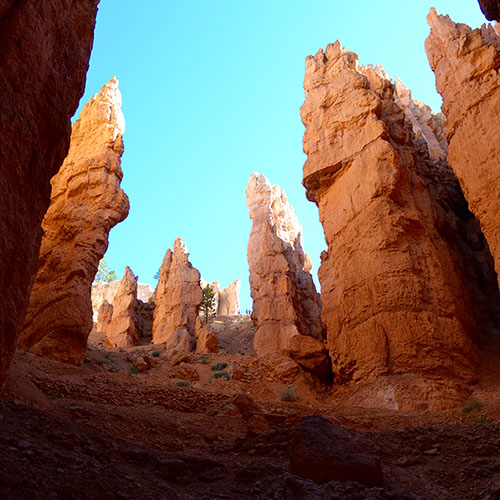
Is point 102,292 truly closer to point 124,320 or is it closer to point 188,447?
point 124,320

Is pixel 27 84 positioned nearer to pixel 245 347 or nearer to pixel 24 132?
pixel 24 132

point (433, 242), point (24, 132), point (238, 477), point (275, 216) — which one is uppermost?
point (275, 216)

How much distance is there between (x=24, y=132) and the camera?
5.45 metres

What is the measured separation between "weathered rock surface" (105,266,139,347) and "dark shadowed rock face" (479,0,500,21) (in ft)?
118

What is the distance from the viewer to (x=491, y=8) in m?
10.6

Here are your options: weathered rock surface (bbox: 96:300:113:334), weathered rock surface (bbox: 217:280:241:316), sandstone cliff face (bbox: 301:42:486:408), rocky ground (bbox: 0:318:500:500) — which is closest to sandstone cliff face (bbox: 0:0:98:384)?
rocky ground (bbox: 0:318:500:500)

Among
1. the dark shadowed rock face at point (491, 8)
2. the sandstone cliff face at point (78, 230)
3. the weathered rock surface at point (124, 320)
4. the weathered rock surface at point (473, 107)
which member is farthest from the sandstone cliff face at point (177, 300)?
the dark shadowed rock face at point (491, 8)

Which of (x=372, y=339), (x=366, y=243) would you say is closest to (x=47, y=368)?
(x=372, y=339)

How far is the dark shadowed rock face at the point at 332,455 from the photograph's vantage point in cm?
525

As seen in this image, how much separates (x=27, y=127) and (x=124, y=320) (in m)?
37.7

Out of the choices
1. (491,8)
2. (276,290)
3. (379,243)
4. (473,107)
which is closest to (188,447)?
(491,8)

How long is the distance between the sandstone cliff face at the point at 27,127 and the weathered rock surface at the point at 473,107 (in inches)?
599

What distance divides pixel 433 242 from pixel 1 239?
719 inches

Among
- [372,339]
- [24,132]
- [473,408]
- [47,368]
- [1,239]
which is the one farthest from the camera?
[372,339]
